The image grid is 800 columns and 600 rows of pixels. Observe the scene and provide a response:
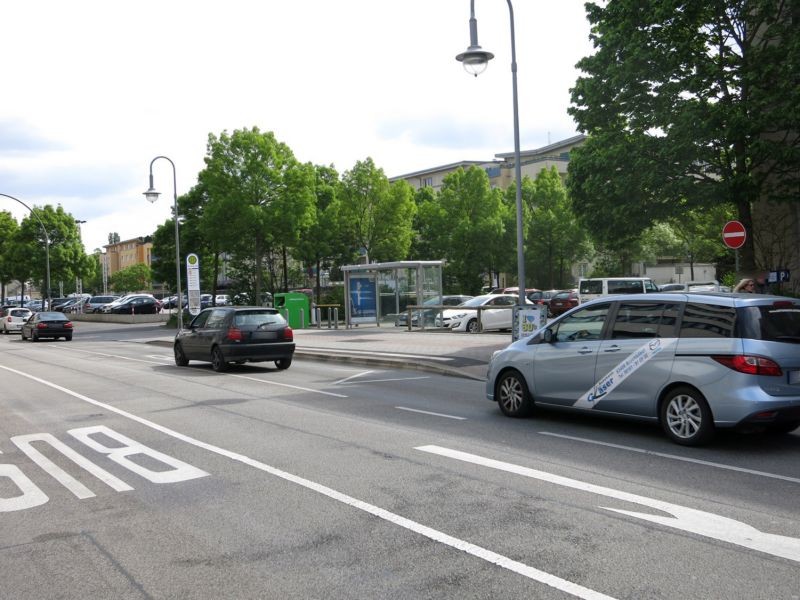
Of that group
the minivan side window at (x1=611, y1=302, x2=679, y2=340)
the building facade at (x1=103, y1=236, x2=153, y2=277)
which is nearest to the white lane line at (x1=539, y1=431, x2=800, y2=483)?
the minivan side window at (x1=611, y1=302, x2=679, y2=340)

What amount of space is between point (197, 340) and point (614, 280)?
2011cm

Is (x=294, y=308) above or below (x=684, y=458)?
above

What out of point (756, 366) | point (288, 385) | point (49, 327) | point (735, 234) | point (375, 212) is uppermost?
point (375, 212)

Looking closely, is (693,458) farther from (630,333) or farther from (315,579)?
(315,579)

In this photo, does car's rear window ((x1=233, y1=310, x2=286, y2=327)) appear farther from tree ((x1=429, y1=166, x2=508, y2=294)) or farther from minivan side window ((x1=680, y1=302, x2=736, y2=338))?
tree ((x1=429, y1=166, x2=508, y2=294))

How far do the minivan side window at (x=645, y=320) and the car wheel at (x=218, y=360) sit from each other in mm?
10693

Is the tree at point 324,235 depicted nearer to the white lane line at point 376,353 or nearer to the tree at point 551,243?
the tree at point 551,243

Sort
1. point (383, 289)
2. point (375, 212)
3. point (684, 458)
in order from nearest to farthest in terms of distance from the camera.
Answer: point (684, 458), point (383, 289), point (375, 212)

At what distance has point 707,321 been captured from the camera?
7.55 m

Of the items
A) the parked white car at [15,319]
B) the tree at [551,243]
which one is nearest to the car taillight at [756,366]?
the parked white car at [15,319]

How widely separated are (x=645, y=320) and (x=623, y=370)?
0.59 m

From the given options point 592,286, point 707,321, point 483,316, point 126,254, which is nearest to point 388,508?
point 707,321

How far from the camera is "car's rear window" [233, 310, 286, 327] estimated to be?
56.1 ft

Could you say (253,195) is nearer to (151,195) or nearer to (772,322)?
(151,195)
